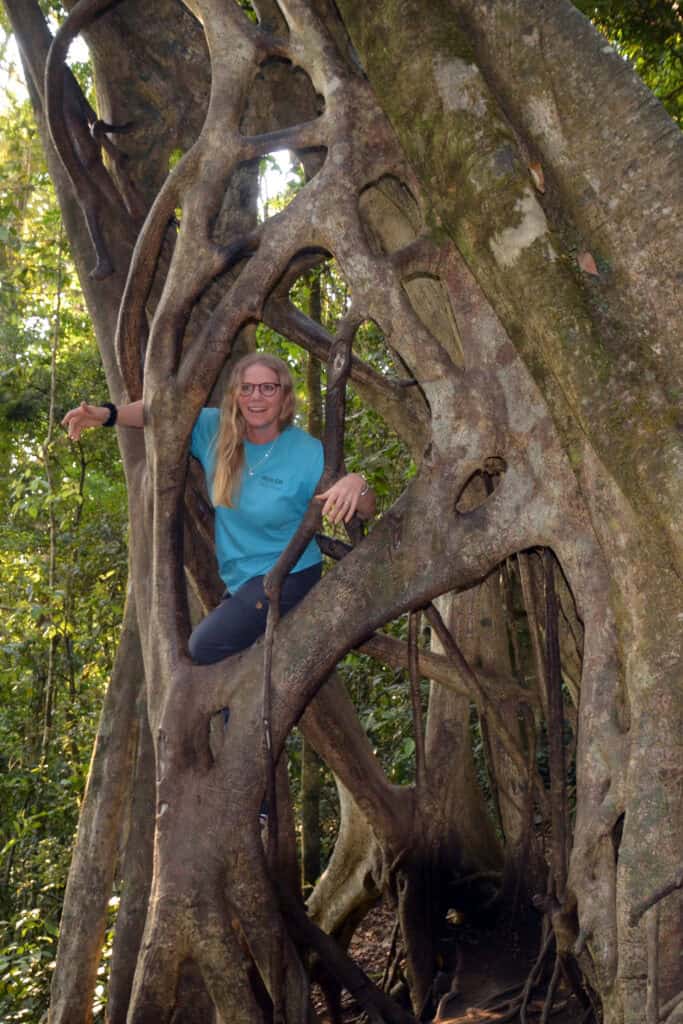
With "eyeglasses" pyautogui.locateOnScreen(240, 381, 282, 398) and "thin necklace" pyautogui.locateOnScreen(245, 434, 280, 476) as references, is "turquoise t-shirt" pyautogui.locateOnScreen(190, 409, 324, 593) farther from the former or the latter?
A: "eyeglasses" pyautogui.locateOnScreen(240, 381, 282, 398)

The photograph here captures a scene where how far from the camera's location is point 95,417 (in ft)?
11.4

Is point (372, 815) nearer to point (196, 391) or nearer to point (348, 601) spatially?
point (348, 601)

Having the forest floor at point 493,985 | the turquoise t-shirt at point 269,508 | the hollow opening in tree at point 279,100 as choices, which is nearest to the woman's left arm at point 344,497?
the turquoise t-shirt at point 269,508

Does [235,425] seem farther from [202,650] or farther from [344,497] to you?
[202,650]

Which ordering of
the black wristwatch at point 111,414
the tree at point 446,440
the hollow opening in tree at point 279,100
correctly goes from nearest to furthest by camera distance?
the tree at point 446,440
the black wristwatch at point 111,414
the hollow opening in tree at point 279,100

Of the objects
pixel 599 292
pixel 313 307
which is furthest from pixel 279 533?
pixel 313 307

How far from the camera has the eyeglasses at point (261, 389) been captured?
3.38 meters

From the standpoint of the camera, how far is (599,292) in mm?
2914

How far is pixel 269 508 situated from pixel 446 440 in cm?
55

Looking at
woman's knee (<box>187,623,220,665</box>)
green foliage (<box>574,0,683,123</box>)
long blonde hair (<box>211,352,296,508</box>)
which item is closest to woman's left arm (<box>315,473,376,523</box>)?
long blonde hair (<box>211,352,296,508</box>)

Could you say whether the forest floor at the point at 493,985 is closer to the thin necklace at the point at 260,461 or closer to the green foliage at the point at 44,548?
the thin necklace at the point at 260,461

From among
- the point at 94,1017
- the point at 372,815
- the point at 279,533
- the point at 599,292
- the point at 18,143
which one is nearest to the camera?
the point at 599,292

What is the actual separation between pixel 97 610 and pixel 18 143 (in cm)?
357

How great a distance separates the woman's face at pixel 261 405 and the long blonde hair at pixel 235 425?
0.01 meters
